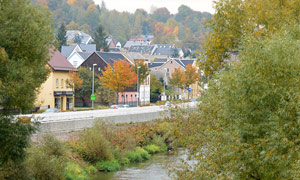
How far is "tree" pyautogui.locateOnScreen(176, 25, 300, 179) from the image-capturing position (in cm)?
1235

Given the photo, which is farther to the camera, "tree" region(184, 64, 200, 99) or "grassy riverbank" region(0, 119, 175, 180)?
"tree" region(184, 64, 200, 99)

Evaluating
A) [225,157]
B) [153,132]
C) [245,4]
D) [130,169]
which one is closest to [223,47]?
[245,4]

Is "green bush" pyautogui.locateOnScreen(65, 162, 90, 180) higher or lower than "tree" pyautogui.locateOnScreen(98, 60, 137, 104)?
lower

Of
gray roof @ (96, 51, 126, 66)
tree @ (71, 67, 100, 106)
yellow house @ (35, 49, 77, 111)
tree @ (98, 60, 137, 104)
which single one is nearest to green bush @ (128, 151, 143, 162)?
yellow house @ (35, 49, 77, 111)

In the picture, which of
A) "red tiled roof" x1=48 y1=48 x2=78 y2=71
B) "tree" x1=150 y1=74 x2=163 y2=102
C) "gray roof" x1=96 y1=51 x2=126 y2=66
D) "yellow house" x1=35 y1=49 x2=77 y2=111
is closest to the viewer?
"yellow house" x1=35 y1=49 x2=77 y2=111

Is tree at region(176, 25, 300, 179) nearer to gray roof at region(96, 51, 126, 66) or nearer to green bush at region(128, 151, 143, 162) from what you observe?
green bush at region(128, 151, 143, 162)

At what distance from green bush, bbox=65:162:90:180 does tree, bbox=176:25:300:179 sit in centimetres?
1430

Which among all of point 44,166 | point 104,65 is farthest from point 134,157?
point 104,65

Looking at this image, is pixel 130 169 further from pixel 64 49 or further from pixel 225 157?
pixel 64 49

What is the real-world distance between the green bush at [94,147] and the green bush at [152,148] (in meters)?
8.21

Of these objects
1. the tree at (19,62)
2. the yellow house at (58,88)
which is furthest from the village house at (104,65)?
the tree at (19,62)

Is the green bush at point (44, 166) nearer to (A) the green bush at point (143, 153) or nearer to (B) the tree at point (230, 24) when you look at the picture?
(B) the tree at point (230, 24)

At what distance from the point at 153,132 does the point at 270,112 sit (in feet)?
113

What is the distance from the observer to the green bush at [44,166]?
25594mm
